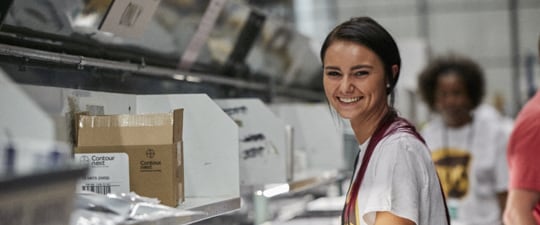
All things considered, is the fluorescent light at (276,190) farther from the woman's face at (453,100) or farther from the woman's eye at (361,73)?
the woman's face at (453,100)

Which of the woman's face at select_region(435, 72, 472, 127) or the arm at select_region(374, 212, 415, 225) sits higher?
the woman's face at select_region(435, 72, 472, 127)

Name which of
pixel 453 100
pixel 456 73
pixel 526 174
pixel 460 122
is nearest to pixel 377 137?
pixel 526 174

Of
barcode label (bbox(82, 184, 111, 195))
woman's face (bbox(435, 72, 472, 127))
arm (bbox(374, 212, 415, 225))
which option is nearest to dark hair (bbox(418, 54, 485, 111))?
woman's face (bbox(435, 72, 472, 127))

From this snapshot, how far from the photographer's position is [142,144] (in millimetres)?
1976

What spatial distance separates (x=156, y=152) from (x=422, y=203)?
647mm

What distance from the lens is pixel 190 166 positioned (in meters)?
2.29

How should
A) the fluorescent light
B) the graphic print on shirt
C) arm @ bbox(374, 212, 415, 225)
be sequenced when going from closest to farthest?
arm @ bbox(374, 212, 415, 225) → the fluorescent light → the graphic print on shirt

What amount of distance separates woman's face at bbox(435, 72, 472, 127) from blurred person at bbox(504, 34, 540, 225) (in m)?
1.86

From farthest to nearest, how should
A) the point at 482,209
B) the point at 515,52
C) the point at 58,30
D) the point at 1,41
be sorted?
1. the point at 515,52
2. the point at 482,209
3. the point at 58,30
4. the point at 1,41

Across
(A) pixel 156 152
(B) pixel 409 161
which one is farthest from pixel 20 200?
(B) pixel 409 161

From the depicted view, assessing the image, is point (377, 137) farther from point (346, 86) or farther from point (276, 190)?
point (276, 190)

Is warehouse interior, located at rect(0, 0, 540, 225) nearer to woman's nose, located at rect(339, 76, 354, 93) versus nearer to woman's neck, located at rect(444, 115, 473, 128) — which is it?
woman's nose, located at rect(339, 76, 354, 93)

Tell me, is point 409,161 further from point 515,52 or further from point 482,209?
point 515,52

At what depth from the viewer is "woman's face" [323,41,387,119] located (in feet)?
7.25
